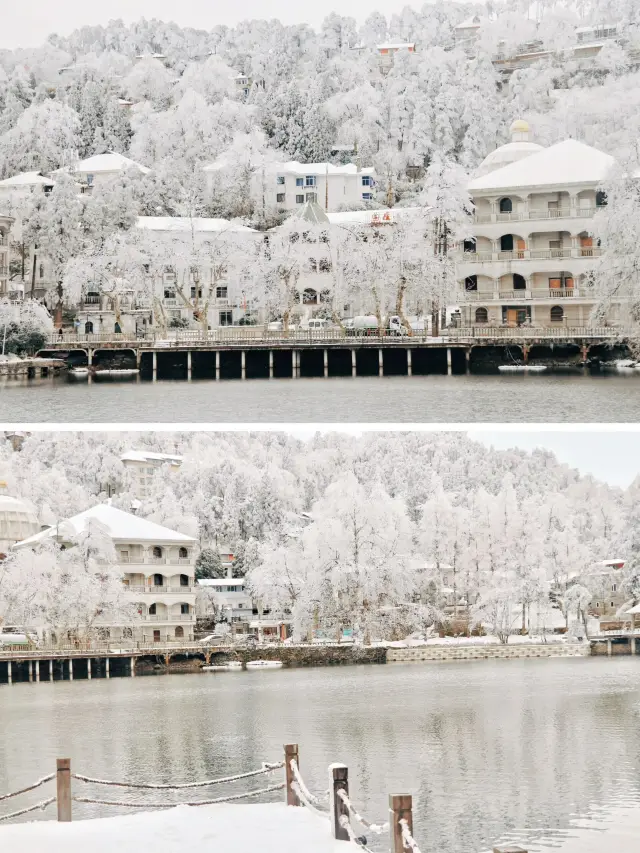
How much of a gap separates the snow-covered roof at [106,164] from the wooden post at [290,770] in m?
3.46

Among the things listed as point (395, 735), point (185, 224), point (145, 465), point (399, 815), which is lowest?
point (395, 735)

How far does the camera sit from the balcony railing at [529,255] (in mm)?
7926

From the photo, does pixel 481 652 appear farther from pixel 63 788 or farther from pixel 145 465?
pixel 63 788

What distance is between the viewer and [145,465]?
29.0ft

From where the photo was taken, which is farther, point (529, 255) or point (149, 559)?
point (149, 559)

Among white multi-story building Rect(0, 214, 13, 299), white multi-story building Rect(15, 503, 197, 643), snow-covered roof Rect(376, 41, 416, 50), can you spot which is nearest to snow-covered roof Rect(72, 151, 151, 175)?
white multi-story building Rect(0, 214, 13, 299)

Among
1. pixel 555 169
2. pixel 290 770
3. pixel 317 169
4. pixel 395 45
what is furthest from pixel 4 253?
pixel 290 770

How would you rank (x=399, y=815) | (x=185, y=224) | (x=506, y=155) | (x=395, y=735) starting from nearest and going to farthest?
(x=399, y=815), (x=506, y=155), (x=185, y=224), (x=395, y=735)

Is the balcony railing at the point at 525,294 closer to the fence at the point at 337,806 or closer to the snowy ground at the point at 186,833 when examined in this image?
the fence at the point at 337,806

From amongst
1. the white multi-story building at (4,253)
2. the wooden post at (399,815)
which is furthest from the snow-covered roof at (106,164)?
the wooden post at (399,815)

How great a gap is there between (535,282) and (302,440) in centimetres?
177

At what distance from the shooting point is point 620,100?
776 cm

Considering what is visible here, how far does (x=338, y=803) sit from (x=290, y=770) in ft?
2.69

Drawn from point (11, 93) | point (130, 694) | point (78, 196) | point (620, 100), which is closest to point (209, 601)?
point (130, 694)
